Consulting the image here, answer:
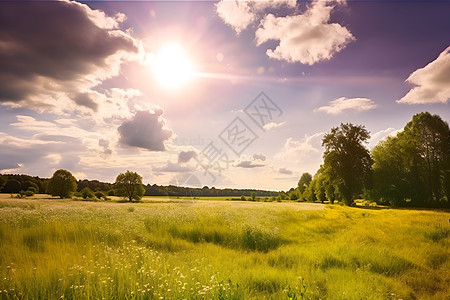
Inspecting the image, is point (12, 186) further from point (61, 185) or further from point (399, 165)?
point (399, 165)

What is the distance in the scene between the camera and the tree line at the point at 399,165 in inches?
1489

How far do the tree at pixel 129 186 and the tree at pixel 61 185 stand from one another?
1137 cm

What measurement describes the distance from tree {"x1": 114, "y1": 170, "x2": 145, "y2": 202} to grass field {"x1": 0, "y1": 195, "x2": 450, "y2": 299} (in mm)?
59448

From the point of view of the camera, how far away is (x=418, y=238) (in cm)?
1187

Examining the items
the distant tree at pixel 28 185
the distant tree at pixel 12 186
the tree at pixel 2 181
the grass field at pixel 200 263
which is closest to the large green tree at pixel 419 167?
the grass field at pixel 200 263

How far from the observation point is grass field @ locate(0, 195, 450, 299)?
15.3ft

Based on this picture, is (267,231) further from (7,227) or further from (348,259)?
(7,227)

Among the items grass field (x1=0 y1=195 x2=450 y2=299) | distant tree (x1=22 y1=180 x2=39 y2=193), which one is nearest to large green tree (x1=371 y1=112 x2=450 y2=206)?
grass field (x1=0 y1=195 x2=450 y2=299)

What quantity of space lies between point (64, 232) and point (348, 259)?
11.0 m

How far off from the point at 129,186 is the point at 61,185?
16.9 metres

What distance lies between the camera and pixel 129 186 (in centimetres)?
6806

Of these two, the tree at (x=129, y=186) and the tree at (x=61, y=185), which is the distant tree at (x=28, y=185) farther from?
the tree at (x=129, y=186)

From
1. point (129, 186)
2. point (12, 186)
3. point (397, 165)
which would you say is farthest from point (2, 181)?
point (397, 165)

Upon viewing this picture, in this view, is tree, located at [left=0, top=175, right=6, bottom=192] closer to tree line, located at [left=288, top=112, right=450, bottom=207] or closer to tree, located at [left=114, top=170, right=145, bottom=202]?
tree, located at [left=114, top=170, right=145, bottom=202]
